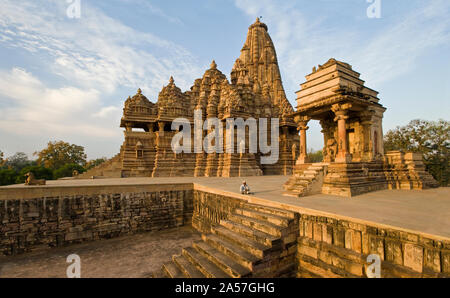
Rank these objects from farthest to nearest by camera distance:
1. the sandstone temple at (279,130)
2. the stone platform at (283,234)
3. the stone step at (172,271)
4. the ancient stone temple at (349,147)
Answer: the sandstone temple at (279,130) < the ancient stone temple at (349,147) < the stone step at (172,271) < the stone platform at (283,234)

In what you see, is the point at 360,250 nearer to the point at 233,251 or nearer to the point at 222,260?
the point at 233,251

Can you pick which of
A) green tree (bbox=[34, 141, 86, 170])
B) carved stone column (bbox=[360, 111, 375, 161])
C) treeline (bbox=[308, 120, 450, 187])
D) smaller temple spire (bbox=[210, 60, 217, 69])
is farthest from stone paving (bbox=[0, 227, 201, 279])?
green tree (bbox=[34, 141, 86, 170])

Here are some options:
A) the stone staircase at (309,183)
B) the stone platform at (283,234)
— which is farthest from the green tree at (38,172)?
the stone staircase at (309,183)

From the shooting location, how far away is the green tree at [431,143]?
1639 cm

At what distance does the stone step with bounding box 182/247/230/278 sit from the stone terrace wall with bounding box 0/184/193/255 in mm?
6033

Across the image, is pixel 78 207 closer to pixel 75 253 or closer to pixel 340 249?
pixel 75 253

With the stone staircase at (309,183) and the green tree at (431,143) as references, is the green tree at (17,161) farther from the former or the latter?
the green tree at (431,143)

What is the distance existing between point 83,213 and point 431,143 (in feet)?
87.1

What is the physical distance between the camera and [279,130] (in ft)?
80.2

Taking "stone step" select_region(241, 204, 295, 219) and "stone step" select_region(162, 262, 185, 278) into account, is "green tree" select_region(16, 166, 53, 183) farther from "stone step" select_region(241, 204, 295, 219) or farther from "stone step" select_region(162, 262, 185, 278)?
"stone step" select_region(241, 204, 295, 219)

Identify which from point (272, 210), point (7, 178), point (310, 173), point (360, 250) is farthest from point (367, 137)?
point (7, 178)

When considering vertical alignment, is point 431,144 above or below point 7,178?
above

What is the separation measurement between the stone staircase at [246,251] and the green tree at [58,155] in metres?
40.0
